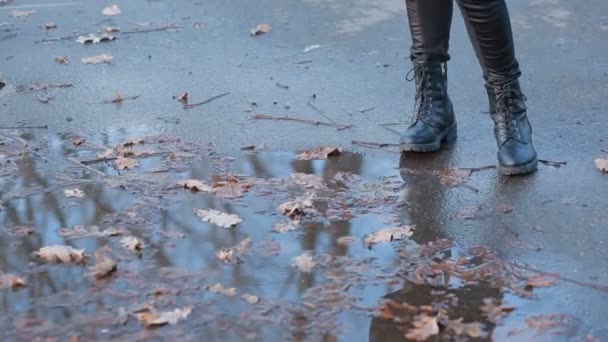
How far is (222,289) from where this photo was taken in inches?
115

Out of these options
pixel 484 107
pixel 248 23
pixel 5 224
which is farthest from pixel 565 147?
pixel 248 23

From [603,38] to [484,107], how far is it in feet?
4.94

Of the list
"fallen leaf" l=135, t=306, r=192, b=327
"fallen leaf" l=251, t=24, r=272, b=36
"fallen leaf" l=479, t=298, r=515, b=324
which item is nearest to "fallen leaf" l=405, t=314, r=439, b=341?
"fallen leaf" l=479, t=298, r=515, b=324

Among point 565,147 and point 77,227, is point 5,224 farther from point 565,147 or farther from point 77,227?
point 565,147

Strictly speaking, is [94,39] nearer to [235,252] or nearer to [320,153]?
[320,153]

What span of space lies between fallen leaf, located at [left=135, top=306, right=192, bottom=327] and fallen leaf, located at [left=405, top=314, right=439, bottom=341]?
65 centimetres

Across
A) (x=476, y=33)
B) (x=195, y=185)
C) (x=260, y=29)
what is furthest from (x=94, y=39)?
(x=476, y=33)

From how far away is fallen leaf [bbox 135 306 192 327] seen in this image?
2.72 meters

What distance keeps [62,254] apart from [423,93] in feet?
5.73

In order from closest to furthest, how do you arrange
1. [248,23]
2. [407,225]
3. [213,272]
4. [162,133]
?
1. [213,272]
2. [407,225]
3. [162,133]
4. [248,23]

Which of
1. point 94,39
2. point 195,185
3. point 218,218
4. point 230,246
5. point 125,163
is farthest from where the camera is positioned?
point 94,39

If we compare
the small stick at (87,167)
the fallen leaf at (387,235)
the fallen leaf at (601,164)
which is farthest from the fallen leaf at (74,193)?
the fallen leaf at (601,164)

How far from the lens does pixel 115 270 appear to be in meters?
3.06

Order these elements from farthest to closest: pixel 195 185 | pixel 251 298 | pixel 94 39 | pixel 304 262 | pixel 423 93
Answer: pixel 94 39, pixel 423 93, pixel 195 185, pixel 304 262, pixel 251 298
